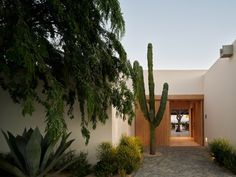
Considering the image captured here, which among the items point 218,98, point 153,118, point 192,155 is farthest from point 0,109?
point 218,98

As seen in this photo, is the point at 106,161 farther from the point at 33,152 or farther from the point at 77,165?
the point at 33,152

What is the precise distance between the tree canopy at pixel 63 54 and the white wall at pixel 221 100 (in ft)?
16.0

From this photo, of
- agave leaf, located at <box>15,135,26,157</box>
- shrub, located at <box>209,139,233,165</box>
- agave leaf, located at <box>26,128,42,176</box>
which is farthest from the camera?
shrub, located at <box>209,139,233,165</box>

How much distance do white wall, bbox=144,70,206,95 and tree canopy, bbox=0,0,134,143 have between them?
10.0 m

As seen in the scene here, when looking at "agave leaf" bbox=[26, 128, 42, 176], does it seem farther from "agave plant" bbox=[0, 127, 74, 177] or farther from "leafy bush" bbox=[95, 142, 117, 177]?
"leafy bush" bbox=[95, 142, 117, 177]

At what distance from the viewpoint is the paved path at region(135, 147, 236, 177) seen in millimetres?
9680

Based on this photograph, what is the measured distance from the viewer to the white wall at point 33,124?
983cm

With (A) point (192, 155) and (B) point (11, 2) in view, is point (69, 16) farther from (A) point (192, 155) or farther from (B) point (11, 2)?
(A) point (192, 155)

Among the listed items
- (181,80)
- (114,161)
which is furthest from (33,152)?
(181,80)

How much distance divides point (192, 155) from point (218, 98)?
8.66 ft

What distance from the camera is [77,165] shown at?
30.1 ft

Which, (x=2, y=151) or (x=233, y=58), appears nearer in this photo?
(x=2, y=151)

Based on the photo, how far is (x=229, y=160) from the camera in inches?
393

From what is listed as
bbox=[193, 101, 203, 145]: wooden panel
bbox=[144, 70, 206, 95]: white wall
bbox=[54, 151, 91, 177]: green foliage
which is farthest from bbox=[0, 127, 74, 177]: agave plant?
bbox=[193, 101, 203, 145]: wooden panel
